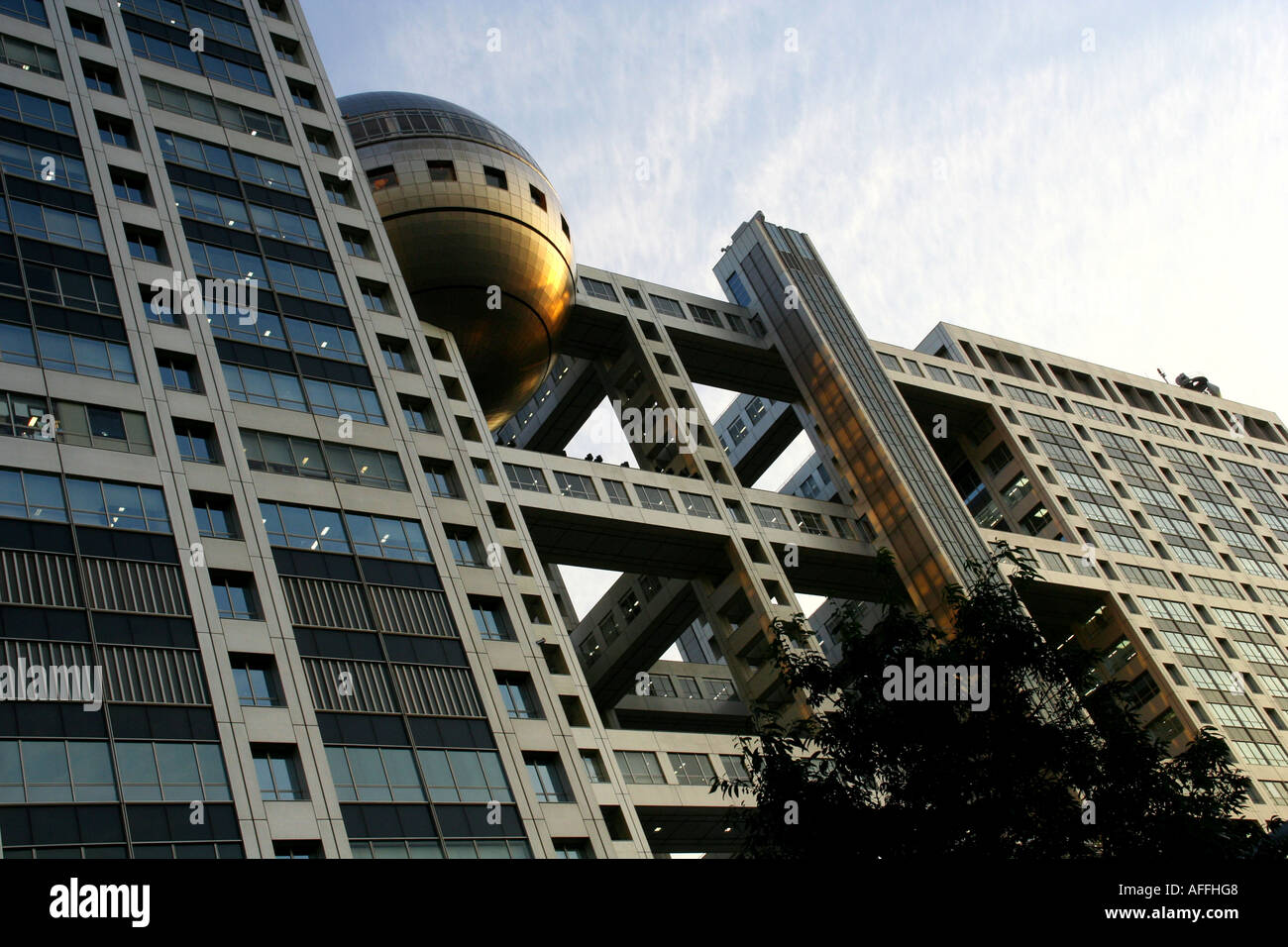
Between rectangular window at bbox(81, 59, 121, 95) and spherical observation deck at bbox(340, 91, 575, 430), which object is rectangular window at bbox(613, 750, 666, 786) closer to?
spherical observation deck at bbox(340, 91, 575, 430)

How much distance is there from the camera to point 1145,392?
95812mm

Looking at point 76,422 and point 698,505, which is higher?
point 698,505

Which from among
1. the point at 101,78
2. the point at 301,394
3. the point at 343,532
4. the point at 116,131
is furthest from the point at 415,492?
the point at 101,78

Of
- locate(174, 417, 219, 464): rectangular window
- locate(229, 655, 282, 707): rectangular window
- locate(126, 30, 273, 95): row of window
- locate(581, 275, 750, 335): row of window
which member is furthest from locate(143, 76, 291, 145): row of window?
locate(229, 655, 282, 707): rectangular window

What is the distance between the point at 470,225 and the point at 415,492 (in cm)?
2132

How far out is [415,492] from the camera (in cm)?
4491

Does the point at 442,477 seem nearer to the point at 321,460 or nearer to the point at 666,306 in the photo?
the point at 321,460

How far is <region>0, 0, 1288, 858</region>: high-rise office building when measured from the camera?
1373 inches

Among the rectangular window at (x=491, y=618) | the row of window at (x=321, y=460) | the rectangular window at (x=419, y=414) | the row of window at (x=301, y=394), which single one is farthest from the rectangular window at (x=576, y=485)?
the rectangular window at (x=491, y=618)
